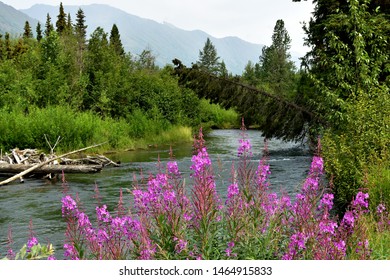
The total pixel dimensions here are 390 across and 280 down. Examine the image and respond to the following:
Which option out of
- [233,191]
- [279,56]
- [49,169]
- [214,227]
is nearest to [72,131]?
[49,169]

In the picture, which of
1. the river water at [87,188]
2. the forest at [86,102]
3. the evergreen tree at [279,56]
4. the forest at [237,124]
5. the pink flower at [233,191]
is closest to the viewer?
the forest at [237,124]

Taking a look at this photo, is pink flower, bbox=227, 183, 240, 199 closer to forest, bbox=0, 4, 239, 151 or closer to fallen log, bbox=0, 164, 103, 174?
fallen log, bbox=0, 164, 103, 174

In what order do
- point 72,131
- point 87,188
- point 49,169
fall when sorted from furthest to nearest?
point 72,131 → point 49,169 → point 87,188

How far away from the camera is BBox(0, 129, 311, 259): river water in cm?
1138

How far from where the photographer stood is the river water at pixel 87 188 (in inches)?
448

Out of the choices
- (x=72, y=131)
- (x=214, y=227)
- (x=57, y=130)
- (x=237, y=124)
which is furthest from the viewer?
(x=237, y=124)

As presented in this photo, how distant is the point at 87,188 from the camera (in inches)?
672

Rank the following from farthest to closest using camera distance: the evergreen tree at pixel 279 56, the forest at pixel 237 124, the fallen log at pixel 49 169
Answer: the evergreen tree at pixel 279 56
the fallen log at pixel 49 169
the forest at pixel 237 124

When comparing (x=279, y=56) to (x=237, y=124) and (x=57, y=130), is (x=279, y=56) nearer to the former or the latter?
(x=237, y=124)

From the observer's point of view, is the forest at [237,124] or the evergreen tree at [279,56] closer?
the forest at [237,124]

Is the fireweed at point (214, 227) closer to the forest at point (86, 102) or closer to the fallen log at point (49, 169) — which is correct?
the fallen log at point (49, 169)

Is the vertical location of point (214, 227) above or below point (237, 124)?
above

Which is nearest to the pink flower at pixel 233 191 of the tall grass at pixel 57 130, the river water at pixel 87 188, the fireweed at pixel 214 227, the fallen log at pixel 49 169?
the fireweed at pixel 214 227

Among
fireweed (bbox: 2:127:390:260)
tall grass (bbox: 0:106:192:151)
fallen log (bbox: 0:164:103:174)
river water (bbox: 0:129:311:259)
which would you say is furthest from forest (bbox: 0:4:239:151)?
fireweed (bbox: 2:127:390:260)
